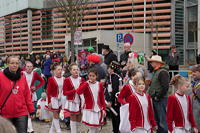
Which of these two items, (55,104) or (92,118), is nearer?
(92,118)

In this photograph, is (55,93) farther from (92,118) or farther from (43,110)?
(43,110)

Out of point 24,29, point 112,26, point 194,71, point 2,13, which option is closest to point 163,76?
point 194,71

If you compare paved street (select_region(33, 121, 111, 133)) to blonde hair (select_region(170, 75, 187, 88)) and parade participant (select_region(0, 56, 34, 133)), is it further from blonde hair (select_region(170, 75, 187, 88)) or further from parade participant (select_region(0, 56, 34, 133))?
blonde hair (select_region(170, 75, 187, 88))

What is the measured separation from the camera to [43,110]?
29.1ft

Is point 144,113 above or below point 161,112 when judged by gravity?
above

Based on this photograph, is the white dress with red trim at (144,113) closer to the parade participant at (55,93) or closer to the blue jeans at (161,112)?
the blue jeans at (161,112)

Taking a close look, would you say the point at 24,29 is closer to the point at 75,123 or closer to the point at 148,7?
the point at 148,7

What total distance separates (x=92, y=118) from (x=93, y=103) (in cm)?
30

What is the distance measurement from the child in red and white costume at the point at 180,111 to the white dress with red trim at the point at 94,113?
5.17ft

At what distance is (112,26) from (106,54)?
42.2 metres

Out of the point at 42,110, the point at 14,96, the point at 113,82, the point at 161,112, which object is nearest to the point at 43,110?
the point at 42,110

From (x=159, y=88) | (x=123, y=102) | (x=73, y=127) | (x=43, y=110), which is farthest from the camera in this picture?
(x=43, y=110)

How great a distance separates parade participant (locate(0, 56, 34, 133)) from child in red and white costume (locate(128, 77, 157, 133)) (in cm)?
173

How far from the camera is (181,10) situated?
130 ft
